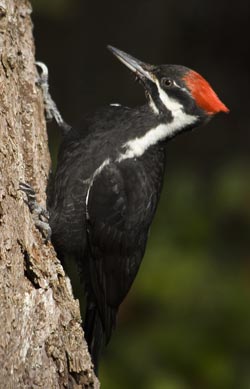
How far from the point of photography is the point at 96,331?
406cm

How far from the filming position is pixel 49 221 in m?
3.72

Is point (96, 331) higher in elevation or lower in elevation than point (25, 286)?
lower

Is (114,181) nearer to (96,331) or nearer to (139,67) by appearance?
(139,67)

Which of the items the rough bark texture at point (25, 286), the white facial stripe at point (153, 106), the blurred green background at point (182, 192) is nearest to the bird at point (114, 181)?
the white facial stripe at point (153, 106)

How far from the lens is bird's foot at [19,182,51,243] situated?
3393mm

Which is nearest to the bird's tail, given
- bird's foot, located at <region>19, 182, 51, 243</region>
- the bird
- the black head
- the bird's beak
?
the bird

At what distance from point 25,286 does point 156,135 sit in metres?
1.14

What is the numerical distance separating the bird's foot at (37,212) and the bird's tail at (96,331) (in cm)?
62

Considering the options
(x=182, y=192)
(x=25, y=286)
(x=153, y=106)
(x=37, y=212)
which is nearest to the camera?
(x=25, y=286)

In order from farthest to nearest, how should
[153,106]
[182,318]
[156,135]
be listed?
[182,318], [153,106], [156,135]

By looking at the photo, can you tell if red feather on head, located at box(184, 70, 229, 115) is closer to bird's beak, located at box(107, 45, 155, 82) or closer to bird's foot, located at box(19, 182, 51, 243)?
bird's beak, located at box(107, 45, 155, 82)

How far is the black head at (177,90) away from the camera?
12.8 ft

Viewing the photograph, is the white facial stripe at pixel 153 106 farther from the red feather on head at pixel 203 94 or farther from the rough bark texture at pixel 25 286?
the rough bark texture at pixel 25 286

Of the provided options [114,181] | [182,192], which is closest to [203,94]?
[114,181]
